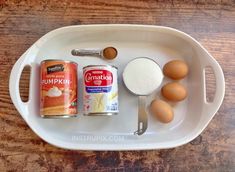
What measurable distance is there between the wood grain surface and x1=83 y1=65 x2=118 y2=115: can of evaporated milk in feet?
0.40

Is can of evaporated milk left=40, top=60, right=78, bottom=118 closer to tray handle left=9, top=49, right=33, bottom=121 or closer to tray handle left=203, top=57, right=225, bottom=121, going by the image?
tray handle left=9, top=49, right=33, bottom=121

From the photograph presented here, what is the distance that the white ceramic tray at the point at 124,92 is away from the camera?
2.61 ft

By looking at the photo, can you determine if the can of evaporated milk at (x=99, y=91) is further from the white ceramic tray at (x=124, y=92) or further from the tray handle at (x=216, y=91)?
the tray handle at (x=216, y=91)

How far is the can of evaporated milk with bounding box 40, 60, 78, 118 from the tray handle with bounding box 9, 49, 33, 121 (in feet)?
0.14

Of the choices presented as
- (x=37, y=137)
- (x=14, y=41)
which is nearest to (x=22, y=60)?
(x=14, y=41)

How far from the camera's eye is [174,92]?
82cm

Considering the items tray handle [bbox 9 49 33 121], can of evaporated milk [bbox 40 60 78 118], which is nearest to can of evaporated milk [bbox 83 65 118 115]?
can of evaporated milk [bbox 40 60 78 118]

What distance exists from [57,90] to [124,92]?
180 mm

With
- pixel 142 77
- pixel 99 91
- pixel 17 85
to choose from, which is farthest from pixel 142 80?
pixel 17 85

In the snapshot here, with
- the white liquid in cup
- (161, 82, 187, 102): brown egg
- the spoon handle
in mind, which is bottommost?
the spoon handle

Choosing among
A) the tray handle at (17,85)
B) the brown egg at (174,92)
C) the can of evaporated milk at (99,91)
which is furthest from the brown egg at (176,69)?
the tray handle at (17,85)

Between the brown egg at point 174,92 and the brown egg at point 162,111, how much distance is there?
23 millimetres

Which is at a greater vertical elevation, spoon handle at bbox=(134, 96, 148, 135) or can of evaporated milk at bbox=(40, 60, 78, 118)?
can of evaporated milk at bbox=(40, 60, 78, 118)

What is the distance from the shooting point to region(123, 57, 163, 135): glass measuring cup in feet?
2.72
